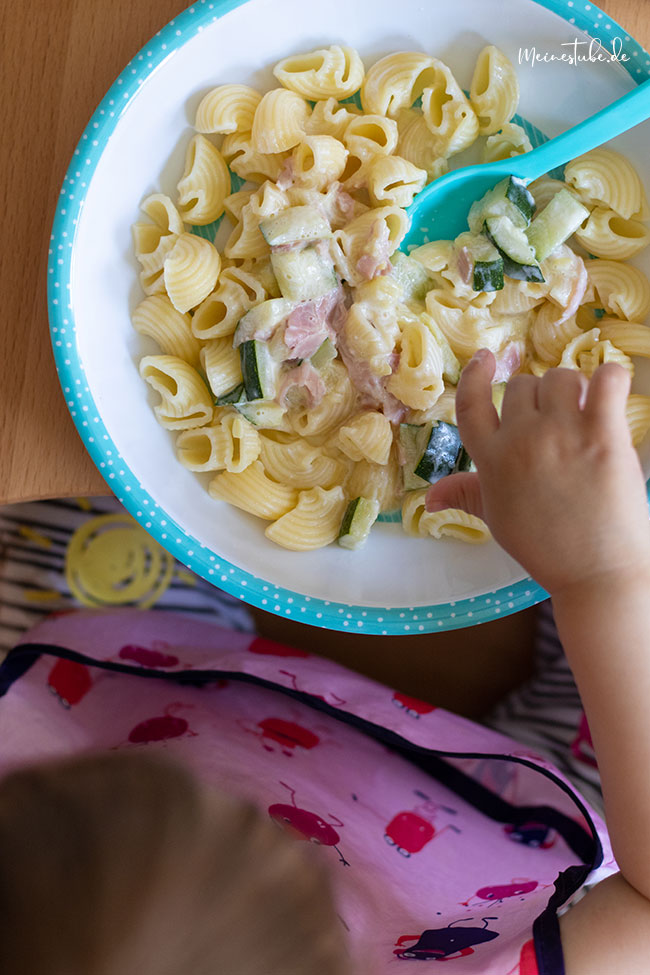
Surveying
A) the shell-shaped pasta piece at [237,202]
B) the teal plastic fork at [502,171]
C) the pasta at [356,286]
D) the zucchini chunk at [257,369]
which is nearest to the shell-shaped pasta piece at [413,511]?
the pasta at [356,286]

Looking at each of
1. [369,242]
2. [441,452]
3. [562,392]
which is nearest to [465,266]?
[369,242]

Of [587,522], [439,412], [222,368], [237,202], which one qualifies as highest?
[237,202]

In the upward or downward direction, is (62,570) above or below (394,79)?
below

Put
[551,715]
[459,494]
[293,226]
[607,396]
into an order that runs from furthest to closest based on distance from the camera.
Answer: [551,715], [293,226], [459,494], [607,396]

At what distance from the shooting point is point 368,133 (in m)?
1.02

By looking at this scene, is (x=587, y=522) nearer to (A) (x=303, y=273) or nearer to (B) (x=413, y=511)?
(B) (x=413, y=511)

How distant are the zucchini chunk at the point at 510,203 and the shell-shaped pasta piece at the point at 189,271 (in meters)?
Answer: 0.35

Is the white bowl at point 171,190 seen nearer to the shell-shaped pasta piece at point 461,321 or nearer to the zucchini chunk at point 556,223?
the zucchini chunk at point 556,223

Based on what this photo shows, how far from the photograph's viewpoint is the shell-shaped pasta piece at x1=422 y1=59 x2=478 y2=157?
990mm

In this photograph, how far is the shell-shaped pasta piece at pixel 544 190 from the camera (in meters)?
1.03

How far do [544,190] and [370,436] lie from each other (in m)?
0.40

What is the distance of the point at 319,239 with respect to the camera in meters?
0.99

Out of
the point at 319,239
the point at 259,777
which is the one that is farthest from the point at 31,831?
the point at 319,239

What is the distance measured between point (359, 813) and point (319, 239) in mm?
788
